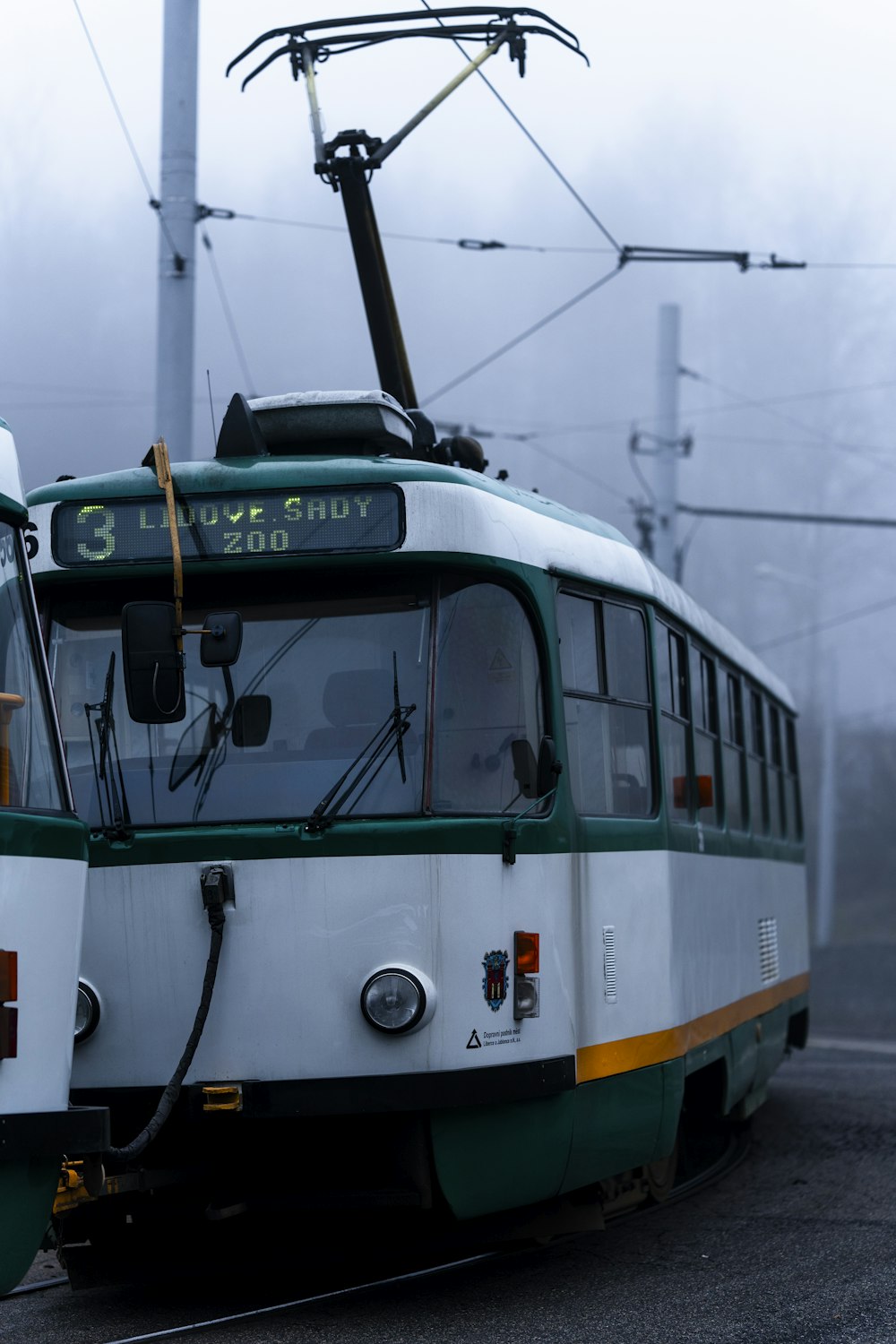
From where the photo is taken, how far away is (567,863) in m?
6.76

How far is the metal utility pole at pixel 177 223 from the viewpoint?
12.1 meters

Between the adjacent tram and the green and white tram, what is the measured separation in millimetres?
841

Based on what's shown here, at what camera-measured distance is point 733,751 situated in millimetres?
10648

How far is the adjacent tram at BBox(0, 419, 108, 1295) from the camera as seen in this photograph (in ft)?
15.7

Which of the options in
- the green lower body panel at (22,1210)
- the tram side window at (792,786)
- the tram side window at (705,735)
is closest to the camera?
the green lower body panel at (22,1210)

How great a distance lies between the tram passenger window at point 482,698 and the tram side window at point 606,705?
283mm

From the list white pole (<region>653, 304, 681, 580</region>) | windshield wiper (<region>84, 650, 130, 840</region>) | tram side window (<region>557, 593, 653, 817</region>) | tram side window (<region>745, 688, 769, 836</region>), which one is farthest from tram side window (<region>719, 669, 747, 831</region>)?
white pole (<region>653, 304, 681, 580</region>)

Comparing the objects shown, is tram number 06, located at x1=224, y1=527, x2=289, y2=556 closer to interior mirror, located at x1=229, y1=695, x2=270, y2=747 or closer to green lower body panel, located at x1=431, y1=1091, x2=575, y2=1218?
interior mirror, located at x1=229, y1=695, x2=270, y2=747

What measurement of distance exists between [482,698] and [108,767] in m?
1.30

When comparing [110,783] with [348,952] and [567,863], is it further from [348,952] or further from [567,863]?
[567,863]

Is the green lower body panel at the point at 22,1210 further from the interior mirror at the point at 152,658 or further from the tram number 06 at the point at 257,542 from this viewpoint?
the tram number 06 at the point at 257,542

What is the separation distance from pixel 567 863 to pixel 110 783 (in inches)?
64.4

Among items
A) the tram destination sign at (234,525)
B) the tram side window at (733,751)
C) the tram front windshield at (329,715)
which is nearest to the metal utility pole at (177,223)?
the tram side window at (733,751)

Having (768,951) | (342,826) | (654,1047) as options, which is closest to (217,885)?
(342,826)
